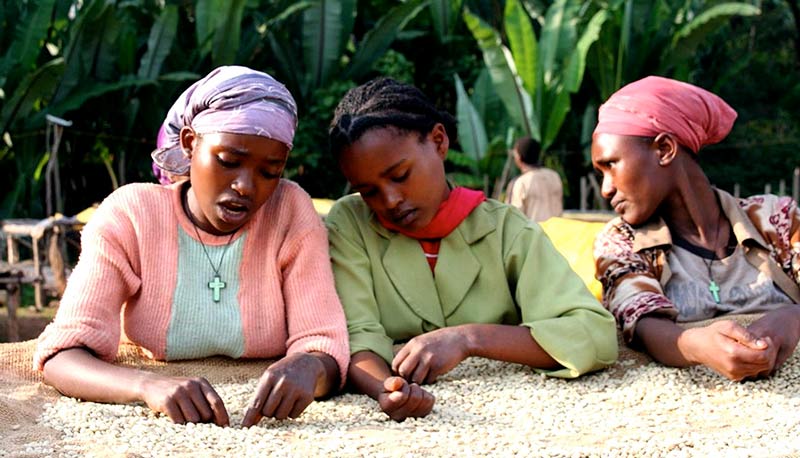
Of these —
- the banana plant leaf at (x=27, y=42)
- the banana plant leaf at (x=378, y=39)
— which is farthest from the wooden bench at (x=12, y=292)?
the banana plant leaf at (x=378, y=39)

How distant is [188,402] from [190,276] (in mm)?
622

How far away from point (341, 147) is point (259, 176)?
406 mm

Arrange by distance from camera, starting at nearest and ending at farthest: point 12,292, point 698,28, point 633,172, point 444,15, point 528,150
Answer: point 633,172
point 12,292
point 528,150
point 698,28
point 444,15

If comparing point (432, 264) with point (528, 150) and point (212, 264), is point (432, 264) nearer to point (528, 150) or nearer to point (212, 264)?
point (212, 264)

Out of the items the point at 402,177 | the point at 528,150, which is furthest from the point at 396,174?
the point at 528,150

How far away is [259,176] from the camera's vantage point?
2.72 meters

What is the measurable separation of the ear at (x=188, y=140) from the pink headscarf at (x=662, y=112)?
4.68 feet

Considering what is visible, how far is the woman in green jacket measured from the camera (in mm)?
2926

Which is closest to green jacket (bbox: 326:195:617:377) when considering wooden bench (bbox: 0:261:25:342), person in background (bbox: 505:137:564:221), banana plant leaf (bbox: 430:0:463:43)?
wooden bench (bbox: 0:261:25:342)

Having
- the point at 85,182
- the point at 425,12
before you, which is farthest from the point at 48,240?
the point at 425,12

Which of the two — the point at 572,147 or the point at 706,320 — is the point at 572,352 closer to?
the point at 706,320

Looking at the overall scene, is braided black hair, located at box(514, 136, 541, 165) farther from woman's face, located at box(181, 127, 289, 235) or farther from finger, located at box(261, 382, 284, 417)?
finger, located at box(261, 382, 284, 417)

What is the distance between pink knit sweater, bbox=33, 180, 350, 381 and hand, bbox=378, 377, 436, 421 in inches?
13.3

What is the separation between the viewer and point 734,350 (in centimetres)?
275
